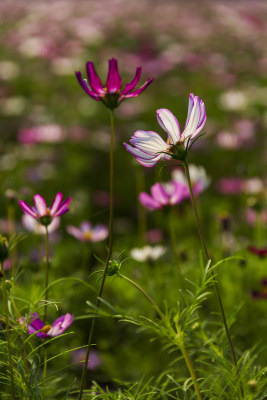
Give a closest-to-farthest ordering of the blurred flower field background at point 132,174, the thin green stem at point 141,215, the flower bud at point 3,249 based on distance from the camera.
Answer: the flower bud at point 3,249, the blurred flower field background at point 132,174, the thin green stem at point 141,215

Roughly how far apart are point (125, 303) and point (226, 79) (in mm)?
3685

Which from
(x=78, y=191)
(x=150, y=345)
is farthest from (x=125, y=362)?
(x=78, y=191)

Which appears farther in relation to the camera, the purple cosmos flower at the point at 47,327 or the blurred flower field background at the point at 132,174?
the blurred flower field background at the point at 132,174

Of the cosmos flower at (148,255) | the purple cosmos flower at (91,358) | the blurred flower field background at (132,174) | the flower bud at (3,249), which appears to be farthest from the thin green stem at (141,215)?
the flower bud at (3,249)

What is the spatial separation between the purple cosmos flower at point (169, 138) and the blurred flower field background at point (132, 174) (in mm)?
129

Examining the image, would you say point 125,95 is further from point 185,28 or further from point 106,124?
point 185,28

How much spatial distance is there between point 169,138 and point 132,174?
2.42 meters

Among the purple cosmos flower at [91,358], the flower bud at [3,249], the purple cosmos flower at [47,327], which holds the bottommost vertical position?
the purple cosmos flower at [91,358]

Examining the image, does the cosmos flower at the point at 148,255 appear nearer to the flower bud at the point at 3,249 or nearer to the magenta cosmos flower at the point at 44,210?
the magenta cosmos flower at the point at 44,210

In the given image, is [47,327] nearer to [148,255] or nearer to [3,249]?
[3,249]

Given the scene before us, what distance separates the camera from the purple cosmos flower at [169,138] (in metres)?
0.64

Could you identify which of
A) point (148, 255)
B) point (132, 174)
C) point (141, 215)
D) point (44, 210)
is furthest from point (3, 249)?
point (132, 174)

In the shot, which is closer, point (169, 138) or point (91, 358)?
point (169, 138)

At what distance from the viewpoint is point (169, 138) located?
65cm
